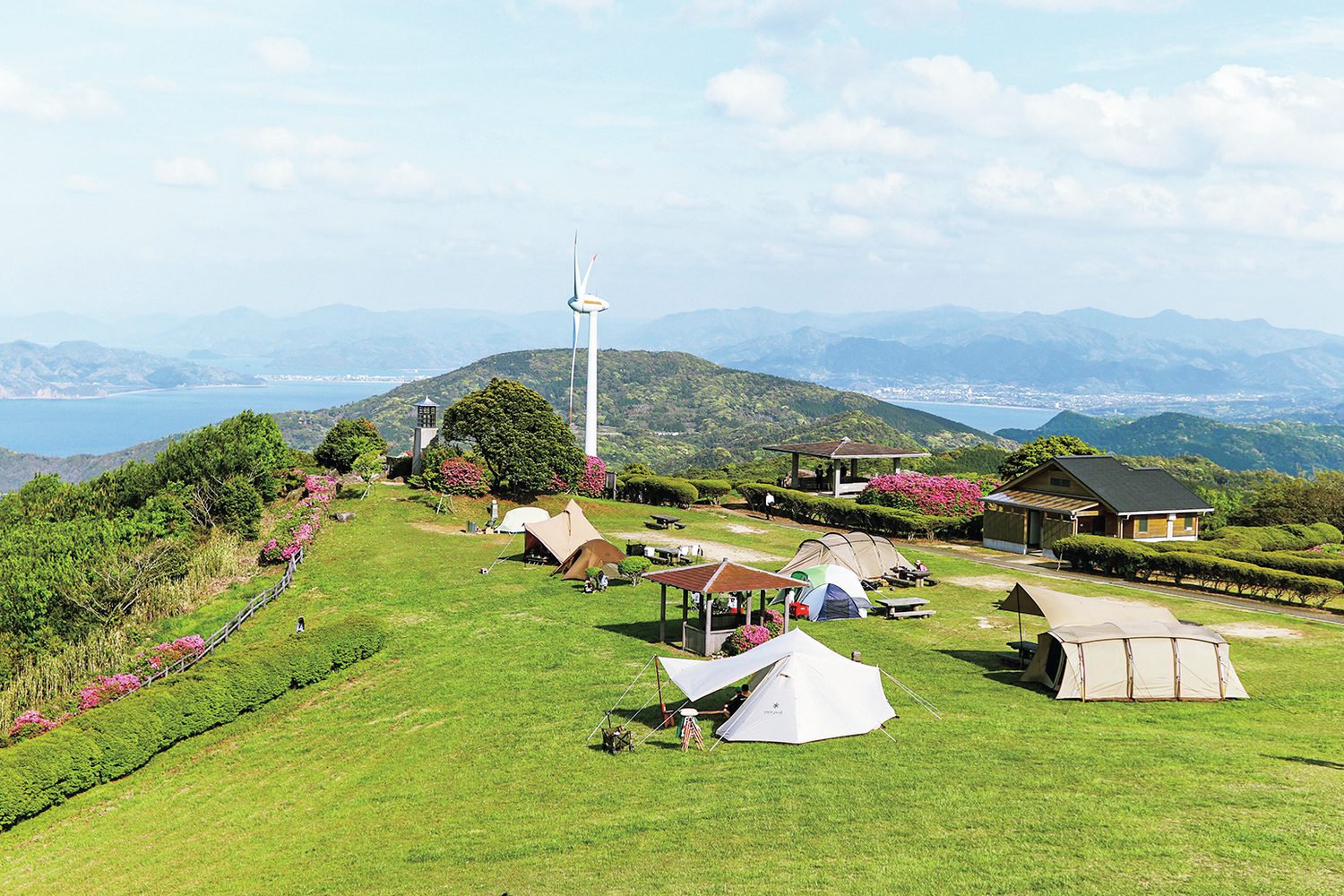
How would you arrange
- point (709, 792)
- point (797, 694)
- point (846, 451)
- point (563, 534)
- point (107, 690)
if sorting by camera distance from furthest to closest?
1. point (846, 451)
2. point (563, 534)
3. point (107, 690)
4. point (797, 694)
5. point (709, 792)

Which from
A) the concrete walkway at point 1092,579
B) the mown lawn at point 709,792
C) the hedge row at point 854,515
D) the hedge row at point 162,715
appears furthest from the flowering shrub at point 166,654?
the hedge row at point 854,515

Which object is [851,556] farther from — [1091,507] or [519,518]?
[519,518]

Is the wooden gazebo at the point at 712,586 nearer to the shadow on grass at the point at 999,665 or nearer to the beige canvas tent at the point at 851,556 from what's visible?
the shadow on grass at the point at 999,665

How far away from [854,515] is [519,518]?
18.6 meters

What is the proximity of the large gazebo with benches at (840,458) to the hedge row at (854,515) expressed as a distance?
4.56 m

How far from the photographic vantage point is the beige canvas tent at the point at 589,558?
37.9 metres

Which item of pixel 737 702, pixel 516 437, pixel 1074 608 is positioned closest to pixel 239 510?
pixel 516 437

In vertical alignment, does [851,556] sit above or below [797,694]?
above

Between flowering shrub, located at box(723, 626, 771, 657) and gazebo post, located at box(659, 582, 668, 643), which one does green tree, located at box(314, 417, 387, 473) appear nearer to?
gazebo post, located at box(659, 582, 668, 643)

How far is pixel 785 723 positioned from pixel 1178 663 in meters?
10.1

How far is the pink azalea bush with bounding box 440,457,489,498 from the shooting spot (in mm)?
55062

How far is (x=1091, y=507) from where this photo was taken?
147ft

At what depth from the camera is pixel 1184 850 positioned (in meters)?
13.4

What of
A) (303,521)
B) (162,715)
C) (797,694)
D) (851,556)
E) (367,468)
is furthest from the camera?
(367,468)
